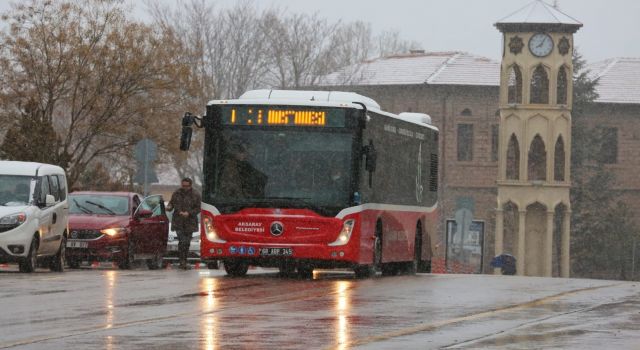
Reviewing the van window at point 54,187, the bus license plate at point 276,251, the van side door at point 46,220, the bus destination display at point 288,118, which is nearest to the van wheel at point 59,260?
the van side door at point 46,220

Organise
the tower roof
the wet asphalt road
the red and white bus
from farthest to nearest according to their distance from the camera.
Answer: the tower roof → the red and white bus → the wet asphalt road

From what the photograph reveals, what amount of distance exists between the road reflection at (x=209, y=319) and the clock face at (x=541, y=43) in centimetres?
5468

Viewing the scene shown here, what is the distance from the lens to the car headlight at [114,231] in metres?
31.6

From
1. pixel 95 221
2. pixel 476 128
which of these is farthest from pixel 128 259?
pixel 476 128

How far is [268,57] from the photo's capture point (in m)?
78.7

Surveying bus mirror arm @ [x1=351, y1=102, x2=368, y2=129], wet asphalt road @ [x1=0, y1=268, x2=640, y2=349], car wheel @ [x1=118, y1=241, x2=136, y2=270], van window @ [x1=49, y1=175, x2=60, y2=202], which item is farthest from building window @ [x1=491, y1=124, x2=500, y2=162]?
bus mirror arm @ [x1=351, y1=102, x2=368, y2=129]

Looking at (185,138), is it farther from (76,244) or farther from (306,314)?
(306,314)

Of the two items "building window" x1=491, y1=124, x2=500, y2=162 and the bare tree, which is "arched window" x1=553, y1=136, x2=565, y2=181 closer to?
"building window" x1=491, y1=124, x2=500, y2=162

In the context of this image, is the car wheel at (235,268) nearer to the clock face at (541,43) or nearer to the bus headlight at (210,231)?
the bus headlight at (210,231)

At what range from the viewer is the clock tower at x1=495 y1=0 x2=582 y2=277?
7569 cm

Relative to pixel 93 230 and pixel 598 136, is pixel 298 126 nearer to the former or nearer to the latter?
pixel 93 230

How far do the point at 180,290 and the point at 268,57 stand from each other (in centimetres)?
5793

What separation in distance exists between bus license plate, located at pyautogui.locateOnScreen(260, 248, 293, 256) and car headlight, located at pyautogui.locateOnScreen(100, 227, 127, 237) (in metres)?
7.71

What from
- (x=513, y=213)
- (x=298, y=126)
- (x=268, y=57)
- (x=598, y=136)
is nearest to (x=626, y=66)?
(x=598, y=136)
